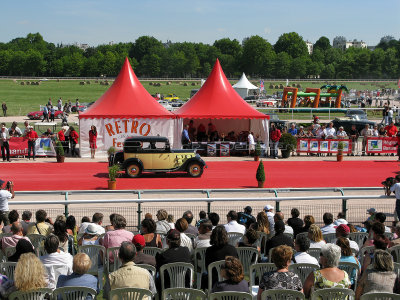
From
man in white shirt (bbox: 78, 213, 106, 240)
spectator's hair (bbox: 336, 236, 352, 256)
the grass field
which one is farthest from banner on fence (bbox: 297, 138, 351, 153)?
the grass field

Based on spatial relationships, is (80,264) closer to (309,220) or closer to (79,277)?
(79,277)

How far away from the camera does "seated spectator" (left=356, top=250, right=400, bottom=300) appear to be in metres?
7.24

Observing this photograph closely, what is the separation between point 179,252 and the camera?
866cm

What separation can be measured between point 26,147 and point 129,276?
22532mm

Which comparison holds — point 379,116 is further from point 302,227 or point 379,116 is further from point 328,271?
point 328,271

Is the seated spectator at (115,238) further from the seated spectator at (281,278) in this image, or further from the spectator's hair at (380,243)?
the spectator's hair at (380,243)

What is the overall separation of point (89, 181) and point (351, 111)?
104 feet

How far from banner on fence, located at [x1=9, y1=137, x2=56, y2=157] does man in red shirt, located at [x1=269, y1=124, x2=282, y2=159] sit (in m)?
11.3

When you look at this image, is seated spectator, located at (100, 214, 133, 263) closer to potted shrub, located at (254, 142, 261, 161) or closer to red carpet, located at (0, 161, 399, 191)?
red carpet, located at (0, 161, 399, 191)

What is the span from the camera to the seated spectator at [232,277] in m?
6.88

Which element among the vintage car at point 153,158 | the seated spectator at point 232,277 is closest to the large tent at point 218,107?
the vintage car at point 153,158

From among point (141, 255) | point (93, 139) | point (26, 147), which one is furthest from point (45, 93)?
point (141, 255)

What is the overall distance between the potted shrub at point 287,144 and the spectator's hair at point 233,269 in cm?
2274

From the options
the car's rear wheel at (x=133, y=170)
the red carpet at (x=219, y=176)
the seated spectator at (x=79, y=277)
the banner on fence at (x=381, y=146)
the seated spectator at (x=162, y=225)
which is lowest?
the red carpet at (x=219, y=176)
